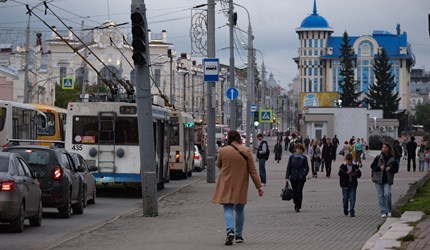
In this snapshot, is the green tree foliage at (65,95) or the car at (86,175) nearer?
the car at (86,175)

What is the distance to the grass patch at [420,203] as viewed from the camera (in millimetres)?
20119

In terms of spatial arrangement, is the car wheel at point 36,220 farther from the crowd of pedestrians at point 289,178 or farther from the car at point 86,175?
the car at point 86,175

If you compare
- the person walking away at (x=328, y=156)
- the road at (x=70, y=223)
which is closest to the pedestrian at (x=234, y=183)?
the road at (x=70, y=223)

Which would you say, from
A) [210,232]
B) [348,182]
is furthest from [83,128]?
[210,232]

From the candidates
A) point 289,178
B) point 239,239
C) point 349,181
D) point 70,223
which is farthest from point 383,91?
point 239,239

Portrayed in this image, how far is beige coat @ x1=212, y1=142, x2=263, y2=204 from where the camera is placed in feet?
52.8

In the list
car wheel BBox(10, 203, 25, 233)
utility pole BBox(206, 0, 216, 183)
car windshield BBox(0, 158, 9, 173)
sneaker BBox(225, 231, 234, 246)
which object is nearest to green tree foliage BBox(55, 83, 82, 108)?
utility pole BBox(206, 0, 216, 183)

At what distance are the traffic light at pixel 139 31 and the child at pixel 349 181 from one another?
16.1 feet

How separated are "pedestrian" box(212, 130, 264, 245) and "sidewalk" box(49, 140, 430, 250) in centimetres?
39

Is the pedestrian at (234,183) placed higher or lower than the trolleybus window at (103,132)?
lower

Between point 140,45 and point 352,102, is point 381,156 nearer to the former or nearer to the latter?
point 140,45

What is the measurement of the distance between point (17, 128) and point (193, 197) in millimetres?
9447

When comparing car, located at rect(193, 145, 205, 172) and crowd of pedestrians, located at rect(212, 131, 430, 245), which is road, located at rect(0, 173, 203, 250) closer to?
crowd of pedestrians, located at rect(212, 131, 430, 245)

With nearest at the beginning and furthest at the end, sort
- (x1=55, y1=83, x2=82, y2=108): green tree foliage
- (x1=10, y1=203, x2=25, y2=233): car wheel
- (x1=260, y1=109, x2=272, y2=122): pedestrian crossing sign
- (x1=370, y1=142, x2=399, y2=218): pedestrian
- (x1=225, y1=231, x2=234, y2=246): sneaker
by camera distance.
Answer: (x1=225, y1=231, x2=234, y2=246): sneaker
(x1=10, y1=203, x2=25, y2=233): car wheel
(x1=370, y1=142, x2=399, y2=218): pedestrian
(x1=260, y1=109, x2=272, y2=122): pedestrian crossing sign
(x1=55, y1=83, x2=82, y2=108): green tree foliage
